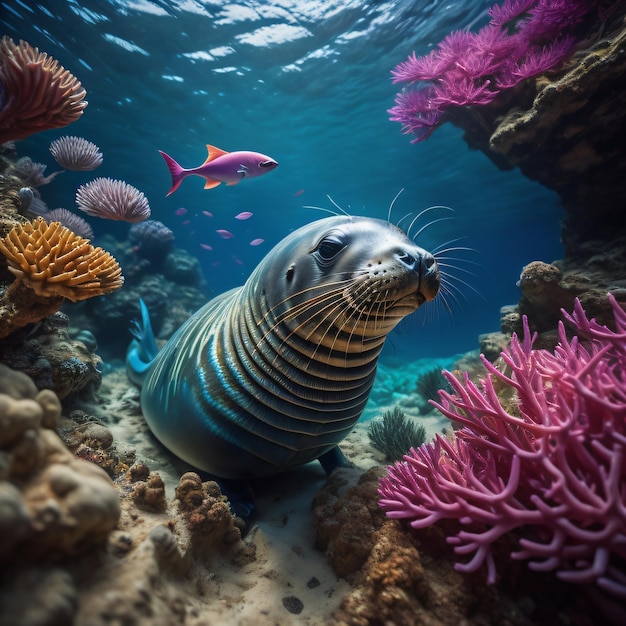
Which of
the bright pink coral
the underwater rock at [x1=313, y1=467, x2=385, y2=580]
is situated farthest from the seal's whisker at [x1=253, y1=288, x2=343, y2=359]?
the underwater rock at [x1=313, y1=467, x2=385, y2=580]

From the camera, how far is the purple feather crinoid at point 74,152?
16.2ft

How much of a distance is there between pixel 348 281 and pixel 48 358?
2520 mm

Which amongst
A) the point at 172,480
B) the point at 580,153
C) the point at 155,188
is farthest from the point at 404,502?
the point at 155,188

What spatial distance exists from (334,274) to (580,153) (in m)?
4.17

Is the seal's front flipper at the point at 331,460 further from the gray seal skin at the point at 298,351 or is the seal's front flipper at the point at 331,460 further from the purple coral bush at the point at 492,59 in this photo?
the purple coral bush at the point at 492,59

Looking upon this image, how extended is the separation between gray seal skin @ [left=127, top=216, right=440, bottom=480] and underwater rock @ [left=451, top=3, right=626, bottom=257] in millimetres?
3340

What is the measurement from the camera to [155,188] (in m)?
27.6

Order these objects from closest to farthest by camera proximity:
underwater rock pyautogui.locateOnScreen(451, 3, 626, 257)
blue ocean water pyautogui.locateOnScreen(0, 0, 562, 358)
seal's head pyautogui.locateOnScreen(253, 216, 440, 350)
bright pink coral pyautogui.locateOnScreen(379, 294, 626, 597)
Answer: bright pink coral pyautogui.locateOnScreen(379, 294, 626, 597) → seal's head pyautogui.locateOnScreen(253, 216, 440, 350) → underwater rock pyautogui.locateOnScreen(451, 3, 626, 257) → blue ocean water pyautogui.locateOnScreen(0, 0, 562, 358)

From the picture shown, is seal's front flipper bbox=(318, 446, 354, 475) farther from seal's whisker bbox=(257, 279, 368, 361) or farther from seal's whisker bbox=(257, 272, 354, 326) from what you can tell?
seal's whisker bbox=(257, 272, 354, 326)

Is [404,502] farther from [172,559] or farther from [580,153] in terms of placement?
[580,153]

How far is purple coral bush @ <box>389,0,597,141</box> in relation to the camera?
4309mm

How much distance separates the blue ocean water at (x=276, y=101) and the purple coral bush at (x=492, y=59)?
301cm

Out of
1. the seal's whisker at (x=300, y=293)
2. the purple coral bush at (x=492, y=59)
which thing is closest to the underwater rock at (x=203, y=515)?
the seal's whisker at (x=300, y=293)

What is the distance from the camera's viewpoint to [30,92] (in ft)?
6.56
